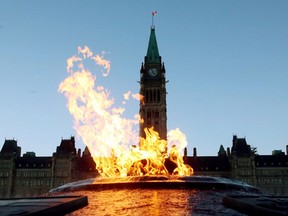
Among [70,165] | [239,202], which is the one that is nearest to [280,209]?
[239,202]

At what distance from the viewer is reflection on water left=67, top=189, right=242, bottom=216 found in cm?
1248

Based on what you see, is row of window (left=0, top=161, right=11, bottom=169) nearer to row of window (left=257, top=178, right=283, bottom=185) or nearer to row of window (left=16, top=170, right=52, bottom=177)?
row of window (left=16, top=170, right=52, bottom=177)

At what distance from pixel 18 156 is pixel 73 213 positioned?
110769 millimetres

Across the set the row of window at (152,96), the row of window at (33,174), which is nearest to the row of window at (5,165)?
Answer: the row of window at (33,174)

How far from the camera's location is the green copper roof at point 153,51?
411 ft

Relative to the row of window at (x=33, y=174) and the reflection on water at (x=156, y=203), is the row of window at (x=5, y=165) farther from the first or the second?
the reflection on water at (x=156, y=203)

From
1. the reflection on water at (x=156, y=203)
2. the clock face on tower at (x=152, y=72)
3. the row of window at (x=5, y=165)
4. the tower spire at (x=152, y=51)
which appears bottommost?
the reflection on water at (x=156, y=203)

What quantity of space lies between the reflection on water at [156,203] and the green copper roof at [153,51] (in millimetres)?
107937

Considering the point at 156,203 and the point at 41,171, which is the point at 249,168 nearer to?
the point at 41,171

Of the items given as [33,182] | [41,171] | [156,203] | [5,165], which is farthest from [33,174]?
[156,203]

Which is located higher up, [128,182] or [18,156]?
[18,156]

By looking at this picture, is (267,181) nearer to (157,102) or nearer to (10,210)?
(157,102)

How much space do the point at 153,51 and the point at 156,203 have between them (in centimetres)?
11532

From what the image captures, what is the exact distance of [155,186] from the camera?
63.3 ft
